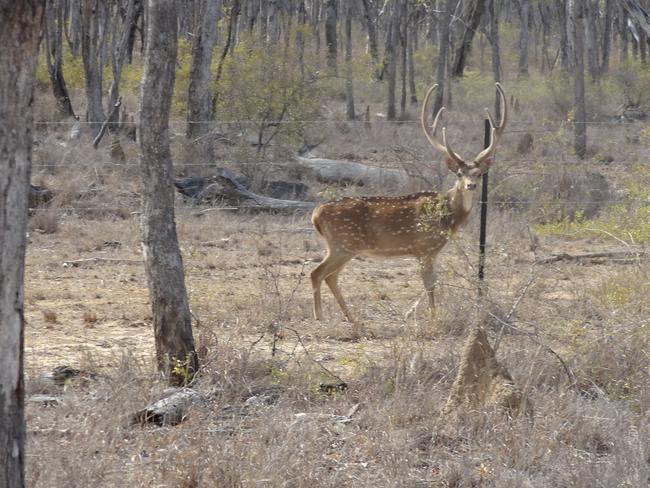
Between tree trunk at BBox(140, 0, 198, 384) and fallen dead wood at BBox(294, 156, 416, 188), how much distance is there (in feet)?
34.1

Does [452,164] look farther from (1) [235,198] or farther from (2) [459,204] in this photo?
(1) [235,198]

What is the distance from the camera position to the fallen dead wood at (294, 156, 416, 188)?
60.5 feet

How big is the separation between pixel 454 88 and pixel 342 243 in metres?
27.2

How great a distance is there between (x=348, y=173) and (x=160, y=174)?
1182cm

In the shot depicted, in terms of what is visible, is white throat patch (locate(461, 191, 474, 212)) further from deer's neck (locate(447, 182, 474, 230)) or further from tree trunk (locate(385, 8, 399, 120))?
tree trunk (locate(385, 8, 399, 120))

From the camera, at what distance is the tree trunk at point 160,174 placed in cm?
789

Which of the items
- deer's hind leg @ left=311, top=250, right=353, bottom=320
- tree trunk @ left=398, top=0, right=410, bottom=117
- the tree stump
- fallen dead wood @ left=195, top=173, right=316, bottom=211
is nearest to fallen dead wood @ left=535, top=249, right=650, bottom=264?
deer's hind leg @ left=311, top=250, right=353, bottom=320

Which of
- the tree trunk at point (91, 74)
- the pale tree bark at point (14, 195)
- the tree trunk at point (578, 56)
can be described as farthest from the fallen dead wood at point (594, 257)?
the tree trunk at point (91, 74)

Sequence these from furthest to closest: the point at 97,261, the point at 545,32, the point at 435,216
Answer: the point at 545,32, the point at 97,261, the point at 435,216

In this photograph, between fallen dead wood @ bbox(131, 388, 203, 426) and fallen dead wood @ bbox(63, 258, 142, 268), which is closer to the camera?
fallen dead wood @ bbox(131, 388, 203, 426)

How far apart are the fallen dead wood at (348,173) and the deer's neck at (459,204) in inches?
269

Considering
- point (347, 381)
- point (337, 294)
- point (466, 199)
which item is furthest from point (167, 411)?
point (466, 199)

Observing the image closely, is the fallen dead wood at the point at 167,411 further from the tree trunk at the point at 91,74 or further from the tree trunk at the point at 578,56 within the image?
the tree trunk at the point at 578,56

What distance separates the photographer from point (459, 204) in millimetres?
11250
